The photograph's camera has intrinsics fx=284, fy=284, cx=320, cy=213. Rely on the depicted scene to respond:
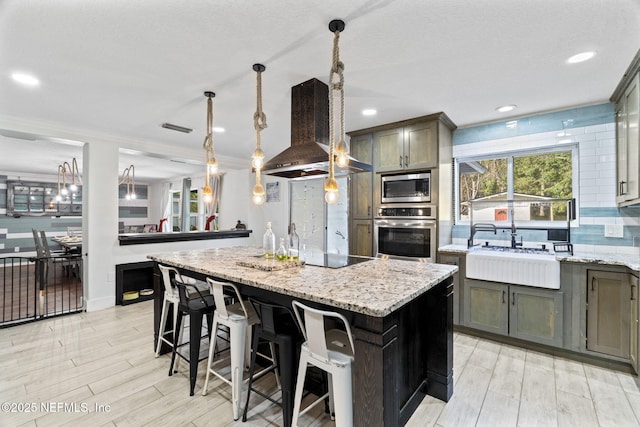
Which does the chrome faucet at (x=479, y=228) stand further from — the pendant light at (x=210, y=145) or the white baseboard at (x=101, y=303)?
the white baseboard at (x=101, y=303)

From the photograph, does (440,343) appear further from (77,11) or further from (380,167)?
(77,11)

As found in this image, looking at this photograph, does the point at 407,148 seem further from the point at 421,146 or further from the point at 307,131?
the point at 307,131

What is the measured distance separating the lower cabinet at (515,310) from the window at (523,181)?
3.16ft

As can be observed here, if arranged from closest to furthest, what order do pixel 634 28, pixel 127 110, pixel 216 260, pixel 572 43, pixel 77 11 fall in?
pixel 77 11 < pixel 634 28 < pixel 572 43 < pixel 216 260 < pixel 127 110

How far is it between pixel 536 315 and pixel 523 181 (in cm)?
155

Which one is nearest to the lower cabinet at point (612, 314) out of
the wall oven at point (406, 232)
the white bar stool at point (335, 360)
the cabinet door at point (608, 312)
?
the cabinet door at point (608, 312)

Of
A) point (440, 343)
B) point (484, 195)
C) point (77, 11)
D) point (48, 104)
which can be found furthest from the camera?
point (484, 195)

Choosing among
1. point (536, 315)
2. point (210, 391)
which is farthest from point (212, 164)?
point (536, 315)

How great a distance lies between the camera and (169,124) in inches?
142

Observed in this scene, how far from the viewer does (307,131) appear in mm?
2355

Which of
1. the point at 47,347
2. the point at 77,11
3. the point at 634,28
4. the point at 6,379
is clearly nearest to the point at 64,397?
the point at 6,379

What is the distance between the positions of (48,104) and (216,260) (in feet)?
8.14

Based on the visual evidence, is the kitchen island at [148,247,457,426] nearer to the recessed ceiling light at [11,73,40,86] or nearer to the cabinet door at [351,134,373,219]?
the cabinet door at [351,134,373,219]

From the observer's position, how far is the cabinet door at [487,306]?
113 inches
